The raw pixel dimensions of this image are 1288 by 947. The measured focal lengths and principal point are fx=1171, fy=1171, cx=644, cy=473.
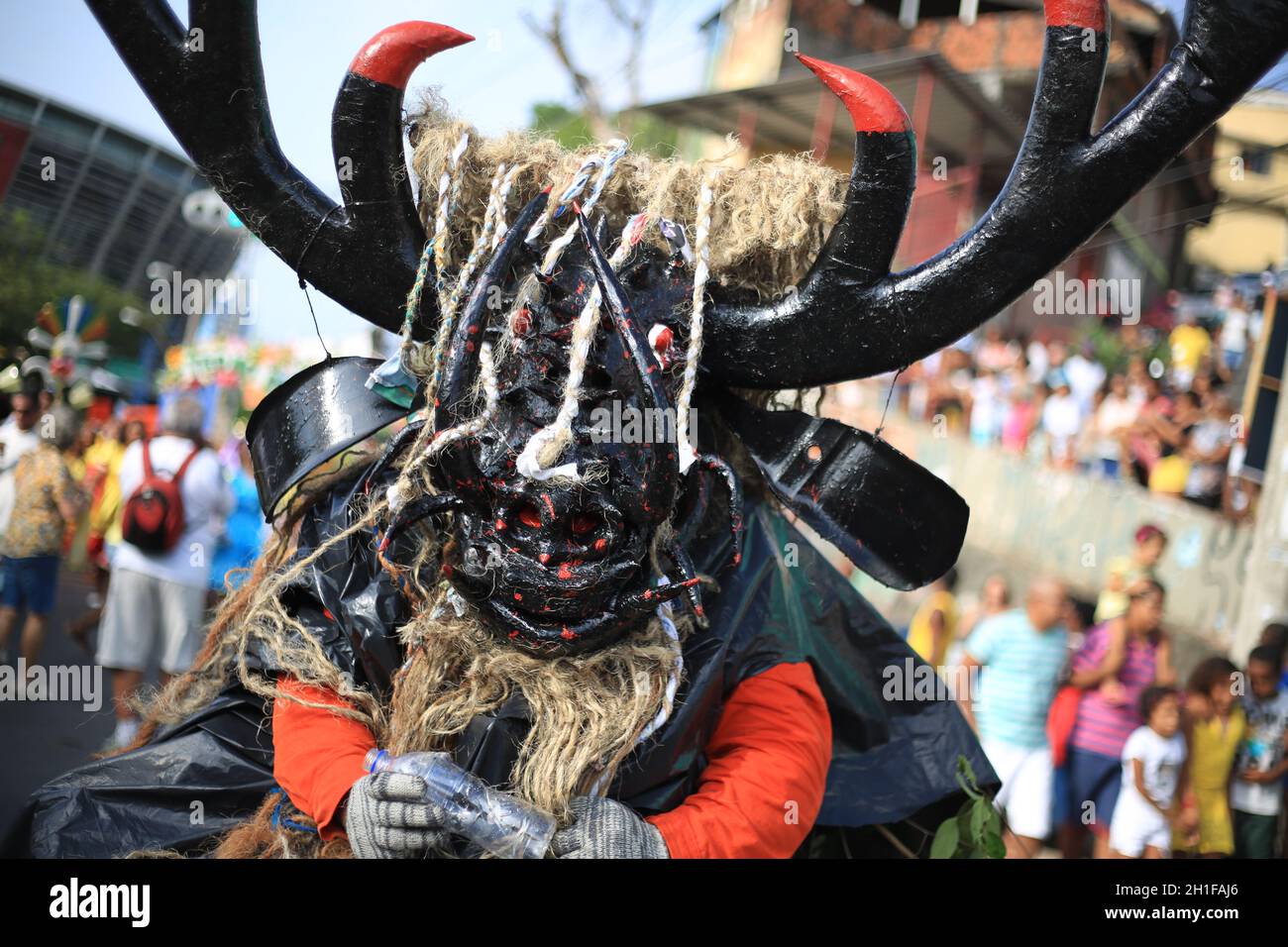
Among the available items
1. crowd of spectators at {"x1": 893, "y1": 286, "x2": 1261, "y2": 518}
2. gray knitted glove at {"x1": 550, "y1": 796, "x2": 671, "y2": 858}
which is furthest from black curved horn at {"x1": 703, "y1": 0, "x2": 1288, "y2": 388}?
crowd of spectators at {"x1": 893, "y1": 286, "x2": 1261, "y2": 518}

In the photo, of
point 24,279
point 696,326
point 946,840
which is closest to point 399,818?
point 696,326

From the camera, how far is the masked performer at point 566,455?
205cm

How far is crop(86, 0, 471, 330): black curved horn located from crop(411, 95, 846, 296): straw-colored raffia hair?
0.42 ft

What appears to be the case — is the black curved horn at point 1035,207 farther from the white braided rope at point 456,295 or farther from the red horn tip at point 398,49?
the red horn tip at point 398,49

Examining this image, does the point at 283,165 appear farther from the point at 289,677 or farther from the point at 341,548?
the point at 289,677

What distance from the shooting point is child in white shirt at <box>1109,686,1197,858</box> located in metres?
5.11

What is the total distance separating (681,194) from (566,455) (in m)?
0.74

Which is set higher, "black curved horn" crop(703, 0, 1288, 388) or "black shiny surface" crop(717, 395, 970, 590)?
"black curved horn" crop(703, 0, 1288, 388)

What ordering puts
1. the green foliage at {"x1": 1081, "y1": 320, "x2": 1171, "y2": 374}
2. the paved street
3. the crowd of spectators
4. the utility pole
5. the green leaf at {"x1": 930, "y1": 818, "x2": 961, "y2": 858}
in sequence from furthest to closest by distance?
the green foliage at {"x1": 1081, "y1": 320, "x2": 1171, "y2": 374} < the crowd of spectators < the utility pole < the paved street < the green leaf at {"x1": 930, "y1": 818, "x2": 961, "y2": 858}

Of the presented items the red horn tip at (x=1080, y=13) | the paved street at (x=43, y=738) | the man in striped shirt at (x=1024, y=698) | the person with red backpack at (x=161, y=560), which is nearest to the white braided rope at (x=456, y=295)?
the red horn tip at (x=1080, y=13)

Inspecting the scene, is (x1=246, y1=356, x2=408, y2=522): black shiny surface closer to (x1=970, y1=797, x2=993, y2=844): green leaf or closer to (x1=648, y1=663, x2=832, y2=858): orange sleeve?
(x1=648, y1=663, x2=832, y2=858): orange sleeve

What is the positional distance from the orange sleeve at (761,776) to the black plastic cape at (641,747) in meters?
0.04

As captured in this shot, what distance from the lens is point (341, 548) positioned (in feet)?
7.93
